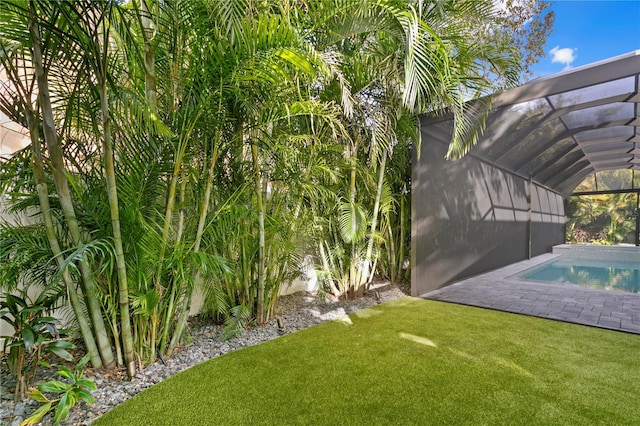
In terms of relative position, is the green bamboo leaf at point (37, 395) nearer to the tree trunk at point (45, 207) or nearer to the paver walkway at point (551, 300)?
the tree trunk at point (45, 207)

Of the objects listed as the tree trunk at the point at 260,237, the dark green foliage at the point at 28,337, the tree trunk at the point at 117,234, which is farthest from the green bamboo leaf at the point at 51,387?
the tree trunk at the point at 260,237

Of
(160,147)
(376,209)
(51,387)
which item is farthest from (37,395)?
(376,209)

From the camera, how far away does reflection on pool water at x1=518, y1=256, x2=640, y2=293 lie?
6.72 metres

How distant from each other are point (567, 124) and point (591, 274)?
4.26 meters

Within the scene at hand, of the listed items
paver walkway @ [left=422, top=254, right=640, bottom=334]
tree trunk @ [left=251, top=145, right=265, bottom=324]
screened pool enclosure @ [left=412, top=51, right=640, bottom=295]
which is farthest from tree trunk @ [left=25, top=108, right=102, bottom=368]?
paver walkway @ [left=422, top=254, right=640, bottom=334]

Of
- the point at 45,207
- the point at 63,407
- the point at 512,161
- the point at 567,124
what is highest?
the point at 567,124

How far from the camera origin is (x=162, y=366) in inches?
102

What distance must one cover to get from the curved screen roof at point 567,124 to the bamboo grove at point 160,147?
161 cm

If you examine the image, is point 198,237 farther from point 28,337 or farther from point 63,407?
point 63,407

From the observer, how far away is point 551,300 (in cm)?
478

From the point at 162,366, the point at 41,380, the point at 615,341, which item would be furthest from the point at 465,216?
the point at 41,380

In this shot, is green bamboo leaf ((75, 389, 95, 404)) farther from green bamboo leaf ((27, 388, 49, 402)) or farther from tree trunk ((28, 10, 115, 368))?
tree trunk ((28, 10, 115, 368))

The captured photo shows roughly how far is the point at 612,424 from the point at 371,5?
139 inches

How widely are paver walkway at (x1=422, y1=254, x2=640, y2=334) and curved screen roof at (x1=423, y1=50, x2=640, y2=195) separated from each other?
282 cm
